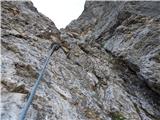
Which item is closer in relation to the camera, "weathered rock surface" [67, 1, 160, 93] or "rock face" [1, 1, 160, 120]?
"rock face" [1, 1, 160, 120]

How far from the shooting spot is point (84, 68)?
16.0m

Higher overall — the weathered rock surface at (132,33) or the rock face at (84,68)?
the weathered rock surface at (132,33)

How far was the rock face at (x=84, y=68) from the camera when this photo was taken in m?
10.6

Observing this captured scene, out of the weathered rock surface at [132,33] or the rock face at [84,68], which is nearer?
the rock face at [84,68]

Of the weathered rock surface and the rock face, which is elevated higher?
the weathered rock surface

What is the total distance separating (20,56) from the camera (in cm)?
1239

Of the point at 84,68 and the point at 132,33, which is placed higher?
the point at 132,33

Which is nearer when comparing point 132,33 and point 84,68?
point 84,68

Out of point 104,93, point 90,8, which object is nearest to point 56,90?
point 104,93

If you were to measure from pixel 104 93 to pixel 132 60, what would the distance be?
3469mm

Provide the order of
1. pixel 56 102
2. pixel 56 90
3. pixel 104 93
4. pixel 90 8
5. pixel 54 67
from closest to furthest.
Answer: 1. pixel 56 102
2. pixel 56 90
3. pixel 54 67
4. pixel 104 93
5. pixel 90 8

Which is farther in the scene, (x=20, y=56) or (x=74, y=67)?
(x=74, y=67)

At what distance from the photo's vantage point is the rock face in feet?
34.8

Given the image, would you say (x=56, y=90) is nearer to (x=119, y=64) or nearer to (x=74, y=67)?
(x=74, y=67)
